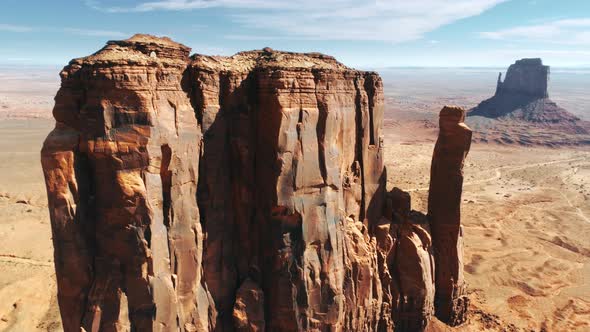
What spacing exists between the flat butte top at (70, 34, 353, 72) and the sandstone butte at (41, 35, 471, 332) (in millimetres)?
87

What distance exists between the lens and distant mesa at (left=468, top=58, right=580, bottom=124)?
134375mm

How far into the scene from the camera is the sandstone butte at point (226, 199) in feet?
45.2

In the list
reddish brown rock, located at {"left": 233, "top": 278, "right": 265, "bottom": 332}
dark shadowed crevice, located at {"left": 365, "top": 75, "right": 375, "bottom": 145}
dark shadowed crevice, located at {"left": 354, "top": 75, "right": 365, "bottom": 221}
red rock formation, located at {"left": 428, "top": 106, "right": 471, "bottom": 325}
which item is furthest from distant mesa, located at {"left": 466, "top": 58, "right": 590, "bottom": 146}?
reddish brown rock, located at {"left": 233, "top": 278, "right": 265, "bottom": 332}

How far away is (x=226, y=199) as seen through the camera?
17281mm

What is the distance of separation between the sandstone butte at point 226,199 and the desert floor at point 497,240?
36.1 feet

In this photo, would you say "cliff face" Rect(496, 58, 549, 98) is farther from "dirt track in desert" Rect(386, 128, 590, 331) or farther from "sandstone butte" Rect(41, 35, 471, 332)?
"sandstone butte" Rect(41, 35, 471, 332)

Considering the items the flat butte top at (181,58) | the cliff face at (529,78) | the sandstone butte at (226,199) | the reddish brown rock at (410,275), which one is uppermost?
the cliff face at (529,78)

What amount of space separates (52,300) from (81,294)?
1987 centimetres

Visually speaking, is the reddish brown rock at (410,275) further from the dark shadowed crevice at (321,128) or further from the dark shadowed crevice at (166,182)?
the dark shadowed crevice at (166,182)

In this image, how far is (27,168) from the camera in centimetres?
7419

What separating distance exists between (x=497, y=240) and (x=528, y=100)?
11490 centimetres

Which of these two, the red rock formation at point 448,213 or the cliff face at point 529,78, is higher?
the cliff face at point 529,78

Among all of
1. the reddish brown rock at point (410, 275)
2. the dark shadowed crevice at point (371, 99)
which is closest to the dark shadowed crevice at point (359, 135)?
the dark shadowed crevice at point (371, 99)

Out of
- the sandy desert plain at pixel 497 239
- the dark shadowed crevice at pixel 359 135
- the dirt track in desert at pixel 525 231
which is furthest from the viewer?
the dirt track in desert at pixel 525 231
